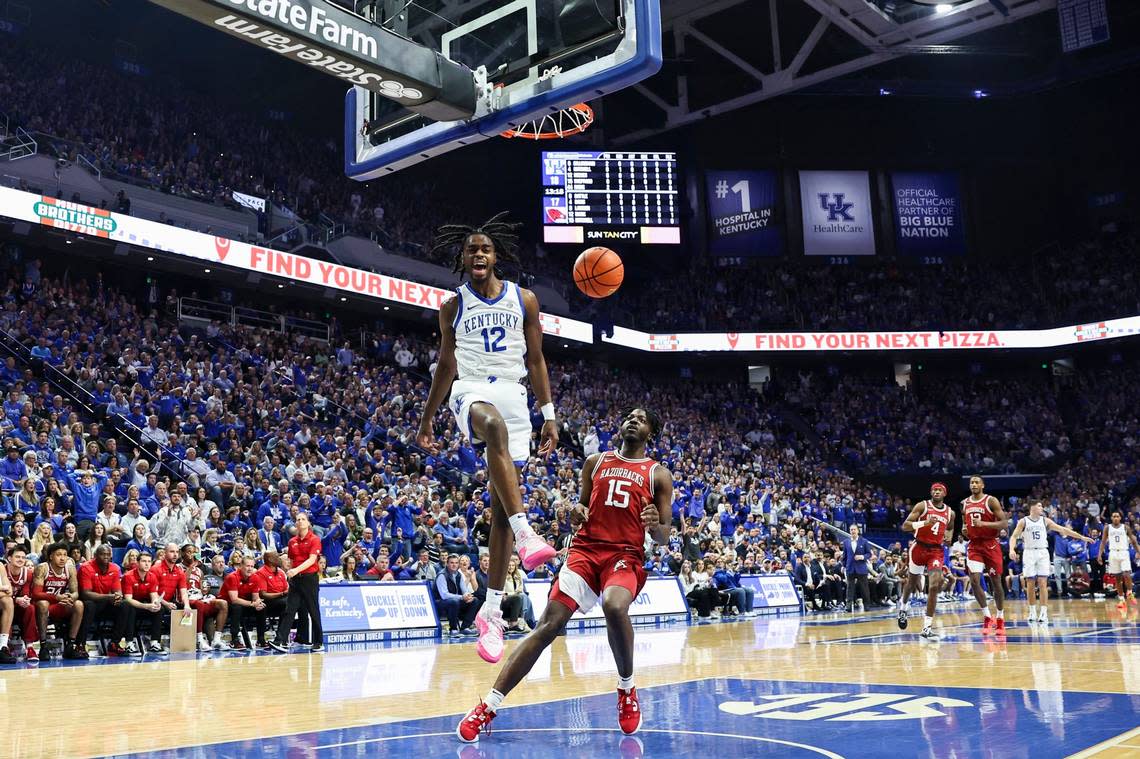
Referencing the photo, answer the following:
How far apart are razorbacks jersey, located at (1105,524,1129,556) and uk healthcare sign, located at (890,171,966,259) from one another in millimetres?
21142

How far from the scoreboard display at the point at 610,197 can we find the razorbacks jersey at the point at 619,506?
23738mm

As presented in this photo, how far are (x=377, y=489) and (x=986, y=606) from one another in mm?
10465

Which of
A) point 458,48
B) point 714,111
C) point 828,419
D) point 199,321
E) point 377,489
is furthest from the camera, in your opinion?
point 828,419

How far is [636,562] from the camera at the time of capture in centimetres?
544

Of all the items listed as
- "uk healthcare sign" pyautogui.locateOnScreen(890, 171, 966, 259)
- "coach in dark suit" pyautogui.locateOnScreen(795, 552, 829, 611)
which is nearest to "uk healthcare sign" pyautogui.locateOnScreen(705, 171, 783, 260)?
"uk healthcare sign" pyautogui.locateOnScreen(890, 171, 966, 259)

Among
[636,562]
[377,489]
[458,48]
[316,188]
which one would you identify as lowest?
[636,562]

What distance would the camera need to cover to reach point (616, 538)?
5.44 metres

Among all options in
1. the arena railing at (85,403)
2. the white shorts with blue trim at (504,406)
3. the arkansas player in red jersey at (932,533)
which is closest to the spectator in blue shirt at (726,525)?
the arkansas player in red jersey at (932,533)

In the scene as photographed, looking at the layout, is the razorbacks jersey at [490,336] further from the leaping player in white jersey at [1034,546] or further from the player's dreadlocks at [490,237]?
the leaping player in white jersey at [1034,546]

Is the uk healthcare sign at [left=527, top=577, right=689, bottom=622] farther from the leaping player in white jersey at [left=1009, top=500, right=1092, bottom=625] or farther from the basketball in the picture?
the basketball

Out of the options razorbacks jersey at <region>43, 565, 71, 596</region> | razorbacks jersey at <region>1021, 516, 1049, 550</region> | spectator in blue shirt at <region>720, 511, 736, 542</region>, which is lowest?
razorbacks jersey at <region>43, 565, 71, 596</region>

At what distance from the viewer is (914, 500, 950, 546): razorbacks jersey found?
11.8 meters

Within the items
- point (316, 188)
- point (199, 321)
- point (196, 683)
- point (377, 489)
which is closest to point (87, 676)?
point (196, 683)

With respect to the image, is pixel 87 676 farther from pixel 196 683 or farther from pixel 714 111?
pixel 714 111
